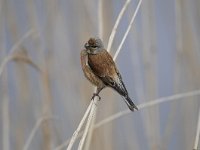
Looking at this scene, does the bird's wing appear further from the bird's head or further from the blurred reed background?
the blurred reed background

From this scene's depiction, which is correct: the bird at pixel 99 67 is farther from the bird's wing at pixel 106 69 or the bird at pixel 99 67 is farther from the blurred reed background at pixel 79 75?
the blurred reed background at pixel 79 75

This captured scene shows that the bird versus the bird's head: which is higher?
the bird's head

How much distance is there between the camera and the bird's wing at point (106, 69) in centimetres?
226

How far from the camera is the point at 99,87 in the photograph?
94.2 inches

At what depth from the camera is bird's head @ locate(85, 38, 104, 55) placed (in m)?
2.29

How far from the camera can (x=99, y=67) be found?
235 centimetres

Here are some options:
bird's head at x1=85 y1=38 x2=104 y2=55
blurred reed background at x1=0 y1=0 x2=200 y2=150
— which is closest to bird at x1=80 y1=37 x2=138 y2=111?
bird's head at x1=85 y1=38 x2=104 y2=55

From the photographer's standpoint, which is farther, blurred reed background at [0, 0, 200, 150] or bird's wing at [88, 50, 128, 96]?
blurred reed background at [0, 0, 200, 150]

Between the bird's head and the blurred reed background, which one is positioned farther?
the blurred reed background

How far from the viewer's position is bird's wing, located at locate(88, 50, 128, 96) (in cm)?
226

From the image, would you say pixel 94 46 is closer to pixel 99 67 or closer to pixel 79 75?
pixel 99 67

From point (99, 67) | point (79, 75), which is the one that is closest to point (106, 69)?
point (99, 67)

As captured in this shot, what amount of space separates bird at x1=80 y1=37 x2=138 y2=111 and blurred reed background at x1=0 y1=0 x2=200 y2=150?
142 millimetres

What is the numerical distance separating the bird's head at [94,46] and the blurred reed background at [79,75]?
0.13m
